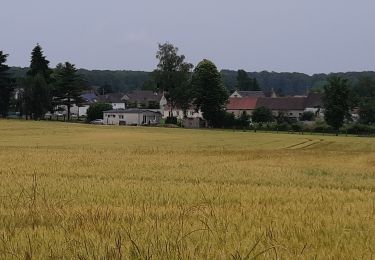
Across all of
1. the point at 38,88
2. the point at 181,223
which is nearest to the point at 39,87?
the point at 38,88

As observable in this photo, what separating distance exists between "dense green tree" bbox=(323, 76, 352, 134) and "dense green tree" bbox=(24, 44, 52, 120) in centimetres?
5440

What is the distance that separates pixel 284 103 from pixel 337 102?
48.6 metres

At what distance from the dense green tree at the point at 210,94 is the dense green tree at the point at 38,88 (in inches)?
1175

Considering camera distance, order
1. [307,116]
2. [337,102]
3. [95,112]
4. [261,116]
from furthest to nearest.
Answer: [307,116] < [95,112] < [261,116] < [337,102]

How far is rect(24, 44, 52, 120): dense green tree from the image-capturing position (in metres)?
101

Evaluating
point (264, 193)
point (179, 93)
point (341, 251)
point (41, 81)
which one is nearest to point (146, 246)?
point (341, 251)

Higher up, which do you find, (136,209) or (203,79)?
(203,79)

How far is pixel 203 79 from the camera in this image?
366 feet

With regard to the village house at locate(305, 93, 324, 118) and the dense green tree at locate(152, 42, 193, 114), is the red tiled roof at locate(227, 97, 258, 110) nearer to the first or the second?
the village house at locate(305, 93, 324, 118)

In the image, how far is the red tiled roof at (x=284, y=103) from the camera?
15021cm

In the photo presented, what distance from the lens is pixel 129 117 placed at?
420 ft

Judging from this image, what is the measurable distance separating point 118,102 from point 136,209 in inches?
7088

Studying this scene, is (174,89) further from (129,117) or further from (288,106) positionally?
(288,106)

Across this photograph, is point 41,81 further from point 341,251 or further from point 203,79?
point 341,251
